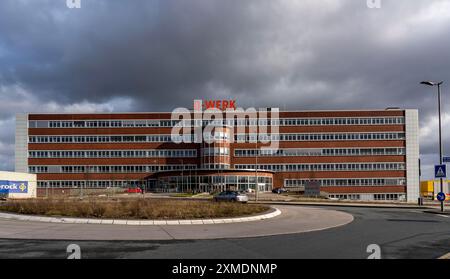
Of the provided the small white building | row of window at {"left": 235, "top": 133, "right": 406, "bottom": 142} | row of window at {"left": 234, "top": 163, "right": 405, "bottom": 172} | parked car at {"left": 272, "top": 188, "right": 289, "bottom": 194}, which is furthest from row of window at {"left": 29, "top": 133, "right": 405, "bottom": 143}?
the small white building

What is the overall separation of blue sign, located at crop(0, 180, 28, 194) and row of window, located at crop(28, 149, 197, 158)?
82.1ft

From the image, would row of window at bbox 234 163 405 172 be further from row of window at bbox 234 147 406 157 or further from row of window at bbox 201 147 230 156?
row of window at bbox 201 147 230 156

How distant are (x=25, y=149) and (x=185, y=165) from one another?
36.2 m

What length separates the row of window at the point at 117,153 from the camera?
95.7m

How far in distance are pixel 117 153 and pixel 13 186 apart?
103 feet

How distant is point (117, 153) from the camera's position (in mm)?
95875

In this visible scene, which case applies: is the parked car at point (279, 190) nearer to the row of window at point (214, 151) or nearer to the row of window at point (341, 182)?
the row of window at point (341, 182)

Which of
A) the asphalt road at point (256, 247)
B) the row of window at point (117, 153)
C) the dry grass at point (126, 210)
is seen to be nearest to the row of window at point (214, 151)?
the row of window at point (117, 153)

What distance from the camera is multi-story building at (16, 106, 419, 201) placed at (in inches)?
3733

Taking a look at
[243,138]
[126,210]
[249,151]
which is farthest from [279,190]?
[126,210]

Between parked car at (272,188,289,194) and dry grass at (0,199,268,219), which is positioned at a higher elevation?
dry grass at (0,199,268,219)

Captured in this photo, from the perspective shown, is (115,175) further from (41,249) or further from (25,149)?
(41,249)
